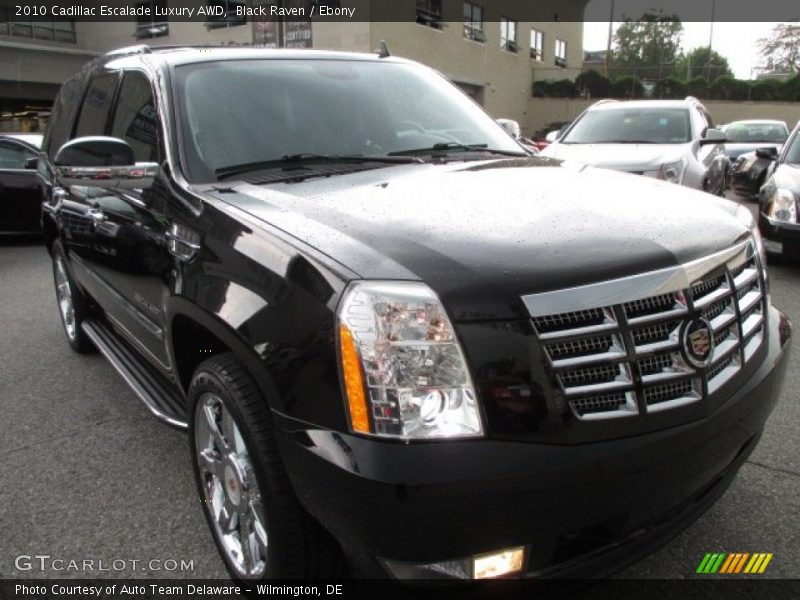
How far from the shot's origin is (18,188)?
9.19m

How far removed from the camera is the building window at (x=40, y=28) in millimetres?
28797

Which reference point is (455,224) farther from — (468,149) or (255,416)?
(468,149)

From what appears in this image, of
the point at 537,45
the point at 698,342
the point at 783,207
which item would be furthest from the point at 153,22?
the point at 698,342

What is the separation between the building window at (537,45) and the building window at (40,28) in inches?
856

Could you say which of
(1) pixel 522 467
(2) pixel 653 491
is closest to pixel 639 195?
(2) pixel 653 491

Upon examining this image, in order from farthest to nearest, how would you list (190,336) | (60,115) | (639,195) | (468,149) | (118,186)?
(60,115) → (468,149) → (118,186) → (190,336) → (639,195)

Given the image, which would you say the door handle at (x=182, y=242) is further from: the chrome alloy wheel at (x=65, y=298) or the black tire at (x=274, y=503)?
the chrome alloy wheel at (x=65, y=298)

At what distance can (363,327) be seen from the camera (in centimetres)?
174

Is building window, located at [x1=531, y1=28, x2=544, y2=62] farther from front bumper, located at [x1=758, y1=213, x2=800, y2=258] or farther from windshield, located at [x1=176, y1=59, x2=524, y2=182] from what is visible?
windshield, located at [x1=176, y1=59, x2=524, y2=182]

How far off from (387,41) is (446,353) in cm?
2375

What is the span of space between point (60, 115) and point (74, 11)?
96.4 feet

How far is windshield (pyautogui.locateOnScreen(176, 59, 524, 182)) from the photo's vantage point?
2938 millimetres

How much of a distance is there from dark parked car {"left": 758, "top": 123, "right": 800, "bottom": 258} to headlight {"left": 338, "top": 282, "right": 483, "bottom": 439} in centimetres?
600

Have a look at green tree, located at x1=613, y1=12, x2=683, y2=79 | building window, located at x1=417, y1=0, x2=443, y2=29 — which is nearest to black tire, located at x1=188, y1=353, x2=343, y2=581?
building window, located at x1=417, y1=0, x2=443, y2=29
